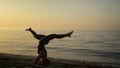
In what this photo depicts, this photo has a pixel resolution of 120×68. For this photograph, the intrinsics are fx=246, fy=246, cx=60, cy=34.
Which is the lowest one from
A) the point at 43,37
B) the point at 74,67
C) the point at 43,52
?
the point at 74,67

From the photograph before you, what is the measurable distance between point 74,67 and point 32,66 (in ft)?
8.44

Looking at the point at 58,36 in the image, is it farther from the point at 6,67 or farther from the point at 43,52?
the point at 6,67

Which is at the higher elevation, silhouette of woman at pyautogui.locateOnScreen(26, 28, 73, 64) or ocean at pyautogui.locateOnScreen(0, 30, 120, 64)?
silhouette of woman at pyautogui.locateOnScreen(26, 28, 73, 64)

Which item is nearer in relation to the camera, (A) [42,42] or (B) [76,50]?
(A) [42,42]

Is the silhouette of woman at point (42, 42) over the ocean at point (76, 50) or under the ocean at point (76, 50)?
over

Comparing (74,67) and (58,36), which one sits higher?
(58,36)

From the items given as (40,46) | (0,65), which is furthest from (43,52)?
(0,65)

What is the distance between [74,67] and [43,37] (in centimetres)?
263

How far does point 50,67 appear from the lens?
13.2 metres

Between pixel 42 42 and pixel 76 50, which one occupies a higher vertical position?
pixel 42 42

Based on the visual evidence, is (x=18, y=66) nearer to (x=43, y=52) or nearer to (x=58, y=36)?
(x=43, y=52)

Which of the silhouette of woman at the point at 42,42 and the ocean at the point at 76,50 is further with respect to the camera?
the ocean at the point at 76,50

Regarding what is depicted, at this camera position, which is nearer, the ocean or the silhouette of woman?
the silhouette of woman

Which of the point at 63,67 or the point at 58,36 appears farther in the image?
the point at 63,67
